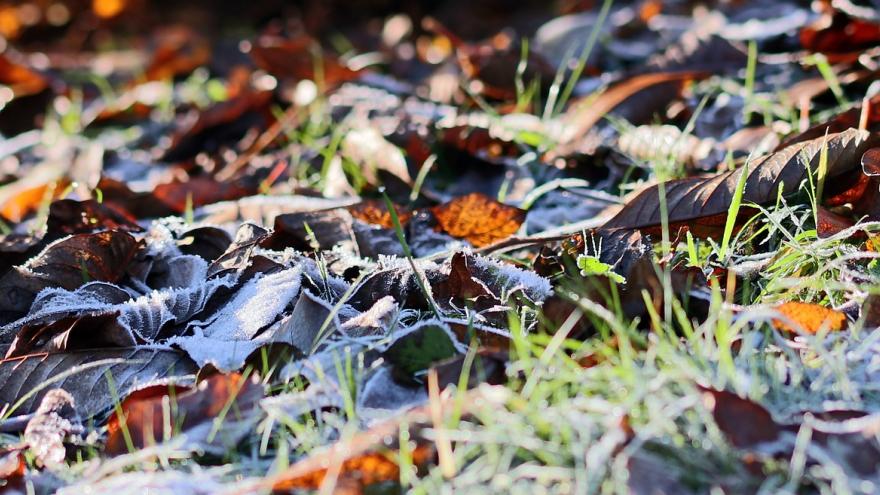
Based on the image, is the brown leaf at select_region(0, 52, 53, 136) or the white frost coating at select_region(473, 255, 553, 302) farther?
the brown leaf at select_region(0, 52, 53, 136)

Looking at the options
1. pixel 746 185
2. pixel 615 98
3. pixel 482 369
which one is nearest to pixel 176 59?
pixel 615 98

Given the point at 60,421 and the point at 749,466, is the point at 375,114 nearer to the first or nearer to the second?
the point at 60,421

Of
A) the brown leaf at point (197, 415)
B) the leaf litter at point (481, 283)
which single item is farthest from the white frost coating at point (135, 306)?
the brown leaf at point (197, 415)

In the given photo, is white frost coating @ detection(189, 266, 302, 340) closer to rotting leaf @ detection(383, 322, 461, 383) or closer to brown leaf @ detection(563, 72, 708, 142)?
rotting leaf @ detection(383, 322, 461, 383)

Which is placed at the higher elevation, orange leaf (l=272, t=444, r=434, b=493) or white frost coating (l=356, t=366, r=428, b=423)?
orange leaf (l=272, t=444, r=434, b=493)

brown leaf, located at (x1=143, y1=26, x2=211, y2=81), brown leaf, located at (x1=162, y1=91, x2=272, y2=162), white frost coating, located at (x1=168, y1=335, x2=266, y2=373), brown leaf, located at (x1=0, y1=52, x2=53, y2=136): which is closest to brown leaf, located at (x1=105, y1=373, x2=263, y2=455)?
white frost coating, located at (x1=168, y1=335, x2=266, y2=373)

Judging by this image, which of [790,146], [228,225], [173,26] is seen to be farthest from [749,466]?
[173,26]

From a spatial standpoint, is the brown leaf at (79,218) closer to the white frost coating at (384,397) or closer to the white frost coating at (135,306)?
the white frost coating at (135,306)
